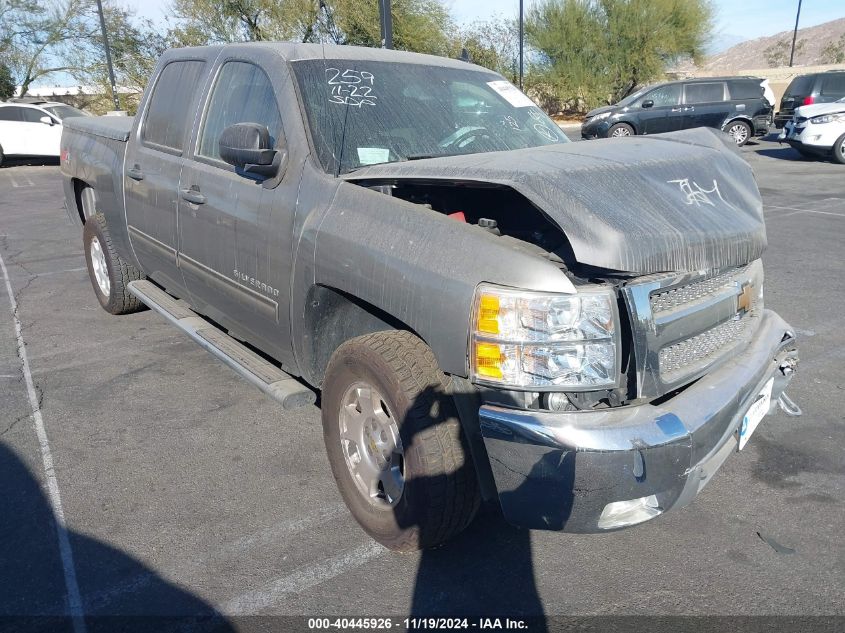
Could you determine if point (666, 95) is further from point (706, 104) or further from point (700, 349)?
point (700, 349)

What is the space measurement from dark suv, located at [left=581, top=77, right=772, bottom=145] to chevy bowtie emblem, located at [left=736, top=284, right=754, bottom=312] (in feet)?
56.9

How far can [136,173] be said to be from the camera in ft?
15.4

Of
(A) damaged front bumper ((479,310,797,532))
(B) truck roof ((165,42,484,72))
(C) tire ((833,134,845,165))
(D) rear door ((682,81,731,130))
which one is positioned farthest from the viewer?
(D) rear door ((682,81,731,130))

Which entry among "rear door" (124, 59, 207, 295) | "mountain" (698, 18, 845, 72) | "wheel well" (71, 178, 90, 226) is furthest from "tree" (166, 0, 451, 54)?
"mountain" (698, 18, 845, 72)

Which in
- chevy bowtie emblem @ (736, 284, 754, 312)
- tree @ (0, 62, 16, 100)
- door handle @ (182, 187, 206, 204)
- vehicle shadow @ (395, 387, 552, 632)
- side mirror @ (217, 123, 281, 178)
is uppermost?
tree @ (0, 62, 16, 100)

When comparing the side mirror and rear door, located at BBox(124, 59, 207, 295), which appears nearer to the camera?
the side mirror

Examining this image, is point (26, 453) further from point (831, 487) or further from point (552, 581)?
point (831, 487)

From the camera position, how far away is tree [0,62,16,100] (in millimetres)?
31984

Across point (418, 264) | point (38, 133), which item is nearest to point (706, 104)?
point (38, 133)

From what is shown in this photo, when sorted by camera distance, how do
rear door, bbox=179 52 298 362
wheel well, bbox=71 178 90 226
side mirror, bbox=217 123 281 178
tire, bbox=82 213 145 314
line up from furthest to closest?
1. wheel well, bbox=71 178 90 226
2. tire, bbox=82 213 145 314
3. rear door, bbox=179 52 298 362
4. side mirror, bbox=217 123 281 178

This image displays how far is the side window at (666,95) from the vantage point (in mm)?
19719

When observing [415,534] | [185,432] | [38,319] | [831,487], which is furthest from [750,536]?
[38,319]

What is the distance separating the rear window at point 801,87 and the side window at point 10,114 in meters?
21.0

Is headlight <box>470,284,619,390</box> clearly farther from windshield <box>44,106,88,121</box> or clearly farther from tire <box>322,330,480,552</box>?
Answer: windshield <box>44,106,88,121</box>
